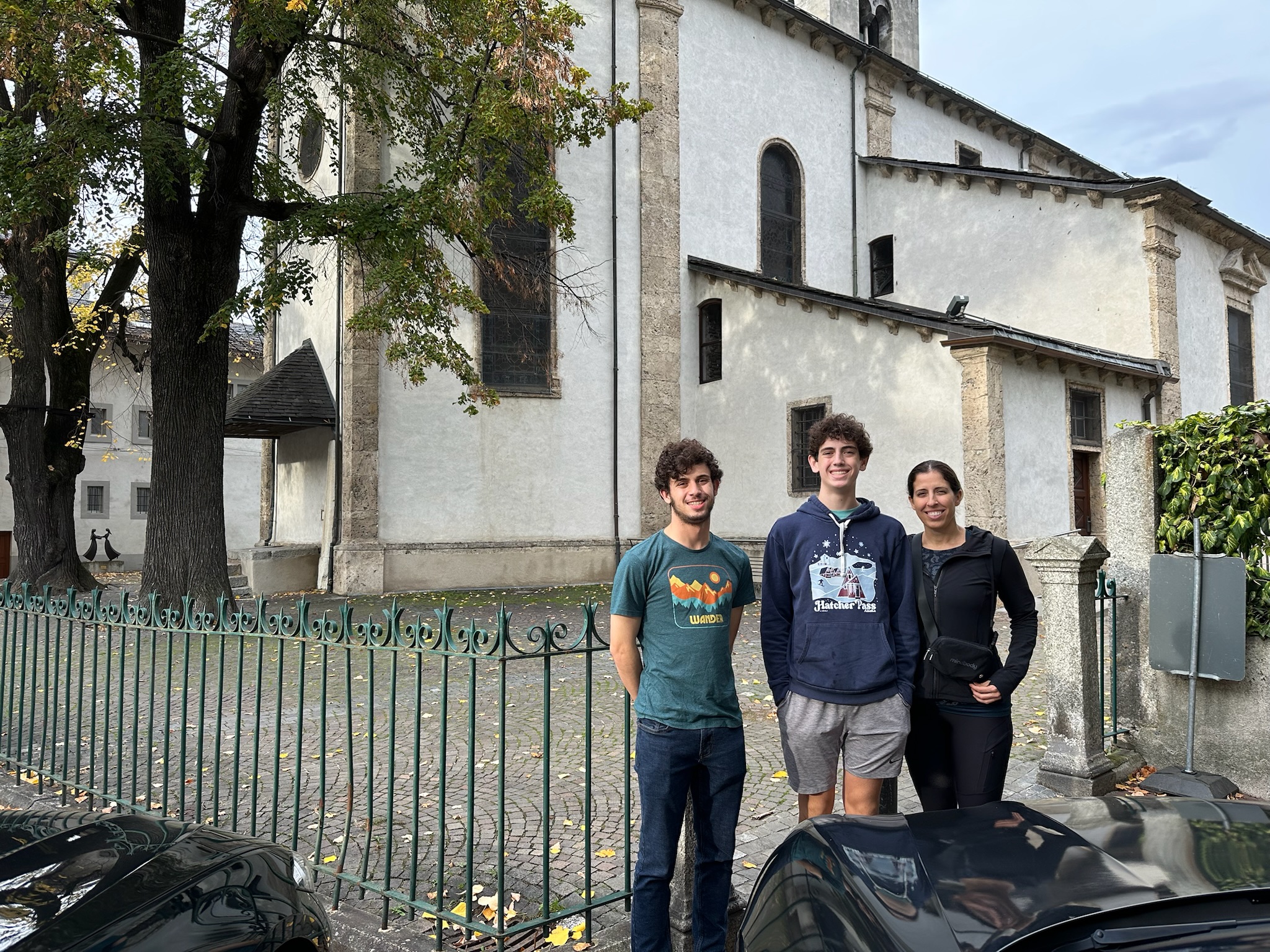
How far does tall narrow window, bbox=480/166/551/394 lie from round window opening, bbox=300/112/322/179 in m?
4.01

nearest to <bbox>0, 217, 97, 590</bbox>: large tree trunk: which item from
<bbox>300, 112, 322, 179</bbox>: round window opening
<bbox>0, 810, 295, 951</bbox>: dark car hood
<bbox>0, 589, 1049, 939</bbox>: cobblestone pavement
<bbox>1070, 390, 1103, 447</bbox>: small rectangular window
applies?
<bbox>300, 112, 322, 179</bbox>: round window opening

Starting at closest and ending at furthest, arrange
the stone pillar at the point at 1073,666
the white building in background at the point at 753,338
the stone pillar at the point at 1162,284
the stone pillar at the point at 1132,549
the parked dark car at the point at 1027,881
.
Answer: the parked dark car at the point at 1027,881 < the stone pillar at the point at 1073,666 < the stone pillar at the point at 1132,549 < the white building in background at the point at 753,338 < the stone pillar at the point at 1162,284

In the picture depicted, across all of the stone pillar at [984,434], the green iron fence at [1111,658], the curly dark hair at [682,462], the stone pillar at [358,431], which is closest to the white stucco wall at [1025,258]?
the stone pillar at [984,434]

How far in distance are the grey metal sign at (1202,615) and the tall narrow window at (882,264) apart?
17.6 m

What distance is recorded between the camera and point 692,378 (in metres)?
19.5

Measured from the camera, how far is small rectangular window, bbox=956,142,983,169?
82.8 feet

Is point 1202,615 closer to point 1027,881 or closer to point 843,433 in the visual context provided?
point 843,433

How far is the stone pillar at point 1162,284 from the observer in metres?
17.2

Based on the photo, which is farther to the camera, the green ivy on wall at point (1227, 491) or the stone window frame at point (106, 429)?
the stone window frame at point (106, 429)

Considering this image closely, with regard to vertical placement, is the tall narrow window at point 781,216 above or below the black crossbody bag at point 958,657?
above

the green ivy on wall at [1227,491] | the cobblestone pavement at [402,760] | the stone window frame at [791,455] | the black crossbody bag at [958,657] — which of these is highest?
the stone window frame at [791,455]

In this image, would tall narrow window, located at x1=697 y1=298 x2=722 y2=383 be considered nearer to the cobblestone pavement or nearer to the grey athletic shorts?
the cobblestone pavement

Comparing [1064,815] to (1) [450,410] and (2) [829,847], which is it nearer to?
(2) [829,847]

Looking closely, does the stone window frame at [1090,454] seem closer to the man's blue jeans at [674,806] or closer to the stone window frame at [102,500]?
the man's blue jeans at [674,806]
